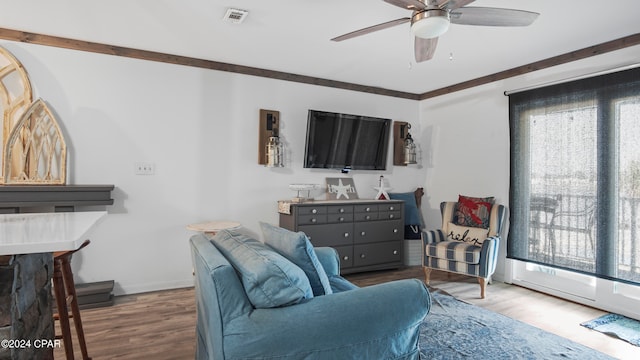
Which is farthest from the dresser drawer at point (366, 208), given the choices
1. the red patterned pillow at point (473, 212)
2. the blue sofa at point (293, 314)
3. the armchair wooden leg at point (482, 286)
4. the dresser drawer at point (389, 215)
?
the blue sofa at point (293, 314)

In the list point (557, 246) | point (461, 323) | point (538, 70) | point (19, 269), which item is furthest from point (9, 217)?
point (538, 70)

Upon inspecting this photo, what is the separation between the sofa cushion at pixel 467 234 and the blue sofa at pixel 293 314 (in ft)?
7.73

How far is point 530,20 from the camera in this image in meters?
2.11

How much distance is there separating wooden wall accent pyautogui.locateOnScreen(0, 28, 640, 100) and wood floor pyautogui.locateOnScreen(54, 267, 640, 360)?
232 cm

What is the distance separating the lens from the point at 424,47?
2.56m

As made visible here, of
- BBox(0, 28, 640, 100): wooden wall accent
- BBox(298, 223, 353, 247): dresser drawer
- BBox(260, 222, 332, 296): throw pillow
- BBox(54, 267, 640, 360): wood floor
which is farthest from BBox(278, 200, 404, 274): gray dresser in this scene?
BBox(260, 222, 332, 296): throw pillow

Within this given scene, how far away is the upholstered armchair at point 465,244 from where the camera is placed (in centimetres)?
346

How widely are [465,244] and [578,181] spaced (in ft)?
3.87

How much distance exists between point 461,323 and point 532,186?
5.94ft

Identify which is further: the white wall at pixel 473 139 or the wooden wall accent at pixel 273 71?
the white wall at pixel 473 139

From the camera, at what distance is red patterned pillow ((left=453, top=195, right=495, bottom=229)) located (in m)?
3.83

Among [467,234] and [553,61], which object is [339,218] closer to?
[467,234]

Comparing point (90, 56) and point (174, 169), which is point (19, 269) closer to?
point (174, 169)

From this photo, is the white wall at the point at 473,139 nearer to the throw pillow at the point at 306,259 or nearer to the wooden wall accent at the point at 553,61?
the wooden wall accent at the point at 553,61
